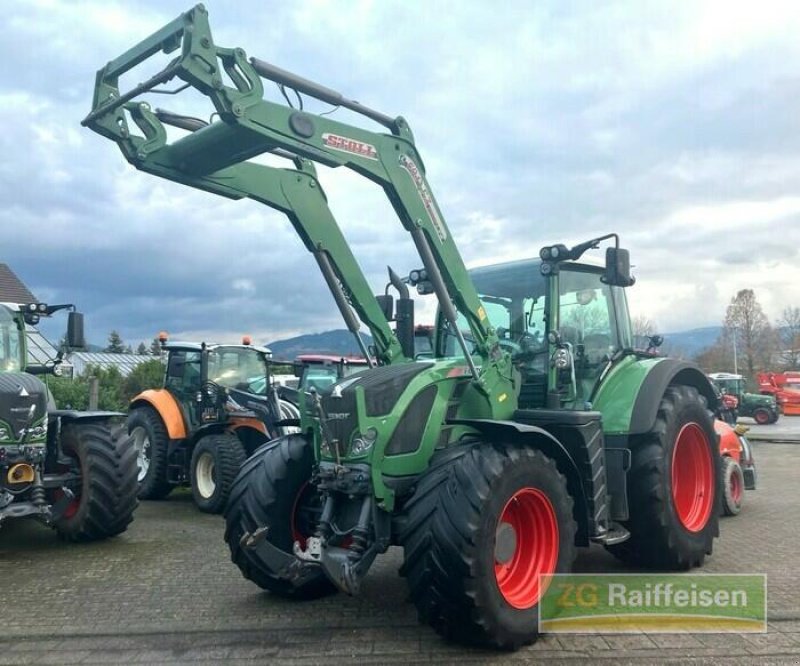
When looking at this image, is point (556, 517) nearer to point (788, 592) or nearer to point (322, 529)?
point (322, 529)

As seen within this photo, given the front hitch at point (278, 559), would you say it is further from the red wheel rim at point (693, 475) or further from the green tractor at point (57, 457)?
the red wheel rim at point (693, 475)

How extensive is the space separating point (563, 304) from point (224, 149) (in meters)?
2.95

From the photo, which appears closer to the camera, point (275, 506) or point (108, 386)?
point (275, 506)

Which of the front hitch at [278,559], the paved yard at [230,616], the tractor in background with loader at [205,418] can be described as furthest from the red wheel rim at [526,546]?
the tractor in background with loader at [205,418]

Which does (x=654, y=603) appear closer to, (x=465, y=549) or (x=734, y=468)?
(x=465, y=549)

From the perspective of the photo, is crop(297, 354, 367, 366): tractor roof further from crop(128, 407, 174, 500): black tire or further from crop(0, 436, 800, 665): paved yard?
crop(0, 436, 800, 665): paved yard

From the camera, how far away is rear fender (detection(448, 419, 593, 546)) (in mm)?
4797

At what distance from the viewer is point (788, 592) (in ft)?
18.5

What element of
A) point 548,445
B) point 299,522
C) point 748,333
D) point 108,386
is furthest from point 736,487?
point 748,333

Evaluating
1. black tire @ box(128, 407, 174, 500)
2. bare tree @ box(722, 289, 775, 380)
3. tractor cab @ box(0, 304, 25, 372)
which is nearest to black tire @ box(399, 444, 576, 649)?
tractor cab @ box(0, 304, 25, 372)

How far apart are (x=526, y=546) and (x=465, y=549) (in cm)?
93

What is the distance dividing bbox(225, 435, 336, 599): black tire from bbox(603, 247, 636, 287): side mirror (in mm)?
2617

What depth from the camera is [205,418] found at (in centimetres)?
1083

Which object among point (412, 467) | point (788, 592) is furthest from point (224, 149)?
point (788, 592)
